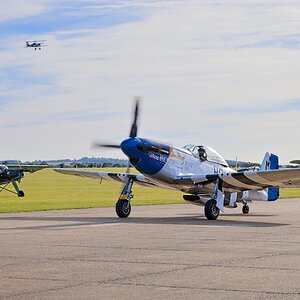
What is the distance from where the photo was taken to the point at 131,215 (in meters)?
28.8

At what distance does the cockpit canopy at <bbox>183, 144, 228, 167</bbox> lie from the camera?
92.4ft

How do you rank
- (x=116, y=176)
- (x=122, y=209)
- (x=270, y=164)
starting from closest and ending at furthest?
(x=122, y=209), (x=116, y=176), (x=270, y=164)

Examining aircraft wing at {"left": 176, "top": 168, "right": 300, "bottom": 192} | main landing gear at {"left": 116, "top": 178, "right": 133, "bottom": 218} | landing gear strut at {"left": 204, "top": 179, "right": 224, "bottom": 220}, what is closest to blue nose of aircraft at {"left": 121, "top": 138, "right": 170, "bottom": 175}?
aircraft wing at {"left": 176, "top": 168, "right": 300, "bottom": 192}

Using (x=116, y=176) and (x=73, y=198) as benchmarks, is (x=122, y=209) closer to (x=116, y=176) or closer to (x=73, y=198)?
(x=116, y=176)

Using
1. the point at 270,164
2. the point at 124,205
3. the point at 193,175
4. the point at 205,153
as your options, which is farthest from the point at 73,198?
the point at 193,175

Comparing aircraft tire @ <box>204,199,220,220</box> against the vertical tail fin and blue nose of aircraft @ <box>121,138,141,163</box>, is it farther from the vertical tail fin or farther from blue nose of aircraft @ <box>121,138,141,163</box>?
the vertical tail fin

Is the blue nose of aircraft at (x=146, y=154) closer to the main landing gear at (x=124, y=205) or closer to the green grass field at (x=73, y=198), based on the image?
the main landing gear at (x=124, y=205)

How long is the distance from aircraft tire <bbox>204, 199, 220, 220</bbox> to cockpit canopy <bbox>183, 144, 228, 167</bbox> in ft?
7.71

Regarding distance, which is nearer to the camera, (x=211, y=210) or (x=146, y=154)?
(x=146, y=154)

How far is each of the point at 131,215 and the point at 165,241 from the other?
450 inches

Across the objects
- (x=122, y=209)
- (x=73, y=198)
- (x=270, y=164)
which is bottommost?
(x=73, y=198)

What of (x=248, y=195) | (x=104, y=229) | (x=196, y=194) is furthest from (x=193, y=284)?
(x=248, y=195)

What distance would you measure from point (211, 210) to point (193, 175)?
1.58m

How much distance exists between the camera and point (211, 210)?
2614cm
